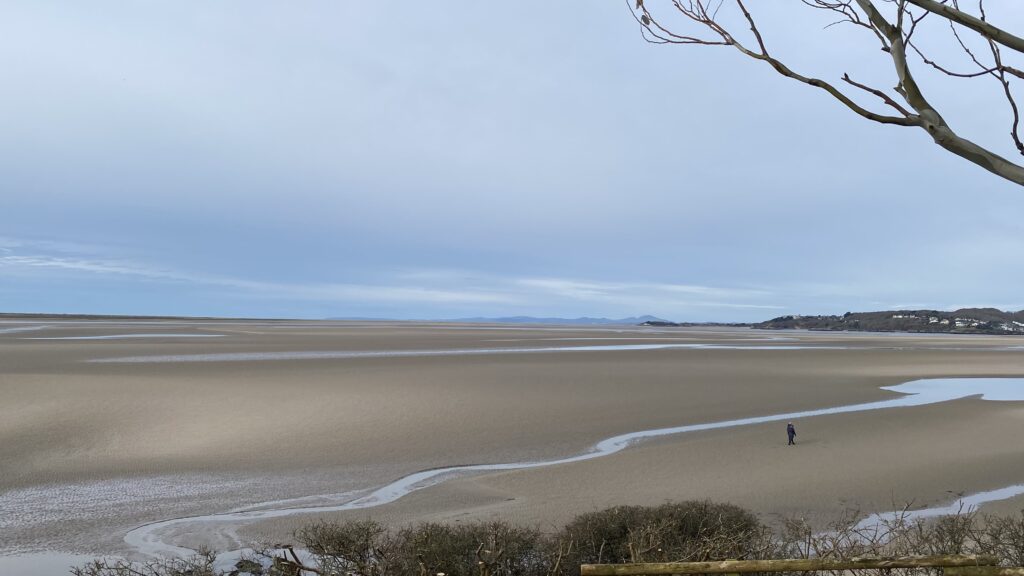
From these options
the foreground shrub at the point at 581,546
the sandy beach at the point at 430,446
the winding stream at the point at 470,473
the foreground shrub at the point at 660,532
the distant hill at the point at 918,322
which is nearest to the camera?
the foreground shrub at the point at 581,546

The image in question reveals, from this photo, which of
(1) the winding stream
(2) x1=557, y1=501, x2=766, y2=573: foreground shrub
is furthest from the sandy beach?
(2) x1=557, y1=501, x2=766, y2=573: foreground shrub

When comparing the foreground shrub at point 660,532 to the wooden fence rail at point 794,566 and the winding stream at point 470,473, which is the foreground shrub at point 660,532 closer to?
the wooden fence rail at point 794,566

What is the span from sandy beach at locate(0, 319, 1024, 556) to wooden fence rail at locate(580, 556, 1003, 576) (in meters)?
6.10

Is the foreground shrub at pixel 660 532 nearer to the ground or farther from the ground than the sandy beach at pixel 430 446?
farther from the ground

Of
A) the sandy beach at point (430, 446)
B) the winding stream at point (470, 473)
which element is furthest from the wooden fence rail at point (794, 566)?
the winding stream at point (470, 473)

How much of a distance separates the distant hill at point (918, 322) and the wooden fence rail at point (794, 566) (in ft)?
368

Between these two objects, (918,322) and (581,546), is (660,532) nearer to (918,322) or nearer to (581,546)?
(581,546)

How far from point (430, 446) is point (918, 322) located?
119 meters

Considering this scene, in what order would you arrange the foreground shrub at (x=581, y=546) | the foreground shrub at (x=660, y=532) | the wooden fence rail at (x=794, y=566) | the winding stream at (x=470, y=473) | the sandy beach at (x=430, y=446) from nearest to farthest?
the wooden fence rail at (x=794, y=566)
the foreground shrub at (x=581, y=546)
the foreground shrub at (x=660, y=532)
the winding stream at (x=470, y=473)
the sandy beach at (x=430, y=446)

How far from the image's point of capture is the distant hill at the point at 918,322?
4129 inches

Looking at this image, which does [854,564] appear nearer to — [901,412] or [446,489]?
[446,489]

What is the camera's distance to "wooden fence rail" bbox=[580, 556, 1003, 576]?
268cm

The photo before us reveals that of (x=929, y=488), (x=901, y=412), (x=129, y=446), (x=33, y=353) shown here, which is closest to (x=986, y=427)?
(x=901, y=412)

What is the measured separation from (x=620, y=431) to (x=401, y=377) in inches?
358
